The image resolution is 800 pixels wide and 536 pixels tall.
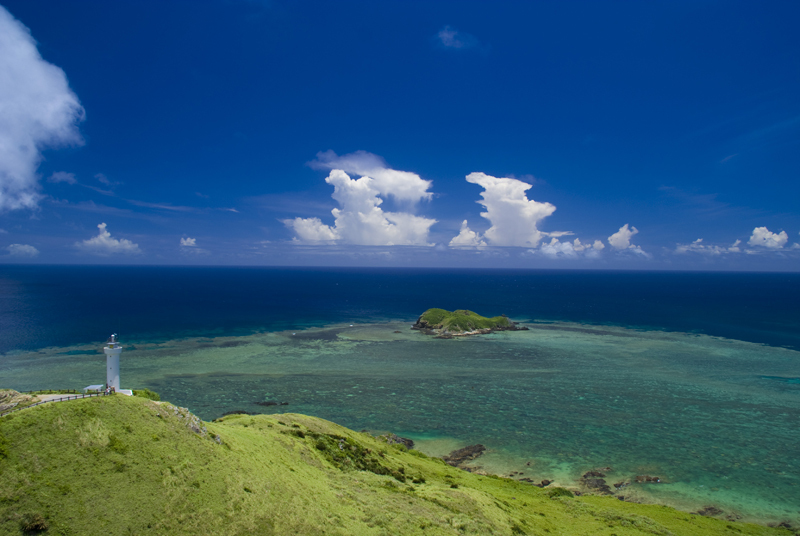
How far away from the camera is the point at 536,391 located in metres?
69.1

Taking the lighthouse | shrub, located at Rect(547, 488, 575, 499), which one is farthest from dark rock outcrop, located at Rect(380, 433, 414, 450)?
the lighthouse

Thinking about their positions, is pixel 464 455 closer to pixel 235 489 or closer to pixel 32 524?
pixel 235 489

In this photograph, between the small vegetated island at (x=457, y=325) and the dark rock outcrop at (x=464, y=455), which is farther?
the small vegetated island at (x=457, y=325)

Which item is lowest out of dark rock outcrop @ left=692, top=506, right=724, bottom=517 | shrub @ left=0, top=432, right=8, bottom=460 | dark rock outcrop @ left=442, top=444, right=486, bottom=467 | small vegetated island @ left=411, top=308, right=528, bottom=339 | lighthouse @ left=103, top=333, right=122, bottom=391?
dark rock outcrop @ left=692, top=506, right=724, bottom=517

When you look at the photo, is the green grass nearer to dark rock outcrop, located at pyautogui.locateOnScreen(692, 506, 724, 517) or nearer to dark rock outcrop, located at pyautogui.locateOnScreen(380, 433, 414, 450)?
dark rock outcrop, located at pyautogui.locateOnScreen(380, 433, 414, 450)

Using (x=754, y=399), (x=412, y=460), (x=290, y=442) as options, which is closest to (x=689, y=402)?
(x=754, y=399)

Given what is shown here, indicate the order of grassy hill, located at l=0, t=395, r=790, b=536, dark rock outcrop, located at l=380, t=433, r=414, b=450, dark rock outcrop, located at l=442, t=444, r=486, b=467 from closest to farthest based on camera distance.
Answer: grassy hill, located at l=0, t=395, r=790, b=536 → dark rock outcrop, located at l=442, t=444, r=486, b=467 → dark rock outcrop, located at l=380, t=433, r=414, b=450

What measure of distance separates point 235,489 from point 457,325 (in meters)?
103

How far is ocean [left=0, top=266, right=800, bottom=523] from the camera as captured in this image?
4409 cm

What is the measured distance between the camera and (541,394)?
6756 centimetres

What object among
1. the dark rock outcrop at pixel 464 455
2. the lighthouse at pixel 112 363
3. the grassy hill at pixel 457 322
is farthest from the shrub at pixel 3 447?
the grassy hill at pixel 457 322

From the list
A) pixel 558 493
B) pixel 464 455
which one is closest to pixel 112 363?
pixel 464 455

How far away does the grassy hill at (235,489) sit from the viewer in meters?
19.2

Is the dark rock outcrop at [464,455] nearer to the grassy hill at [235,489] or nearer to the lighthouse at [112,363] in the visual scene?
the grassy hill at [235,489]
